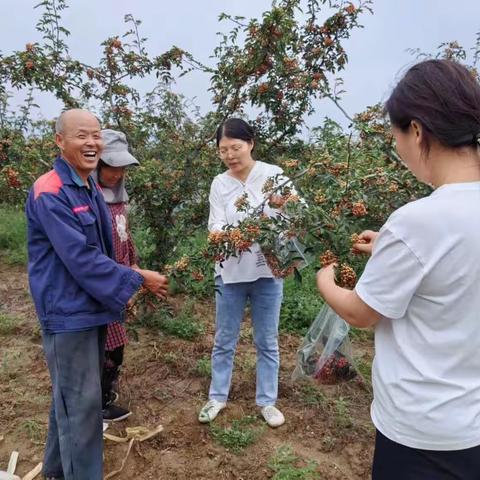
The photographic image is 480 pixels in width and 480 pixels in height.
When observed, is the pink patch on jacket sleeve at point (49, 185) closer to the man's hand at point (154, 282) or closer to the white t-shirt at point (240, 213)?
the man's hand at point (154, 282)

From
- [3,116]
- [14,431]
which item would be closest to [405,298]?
[14,431]

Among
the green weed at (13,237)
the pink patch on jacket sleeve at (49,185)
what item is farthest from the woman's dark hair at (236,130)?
the green weed at (13,237)

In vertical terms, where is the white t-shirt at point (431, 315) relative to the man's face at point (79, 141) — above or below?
below

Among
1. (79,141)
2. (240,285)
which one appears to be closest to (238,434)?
(240,285)

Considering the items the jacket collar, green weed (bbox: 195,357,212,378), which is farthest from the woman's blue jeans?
the jacket collar

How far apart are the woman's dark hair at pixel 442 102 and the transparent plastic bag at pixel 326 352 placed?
1961mm

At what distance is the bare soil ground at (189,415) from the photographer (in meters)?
2.53

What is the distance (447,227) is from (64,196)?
1.35 metres

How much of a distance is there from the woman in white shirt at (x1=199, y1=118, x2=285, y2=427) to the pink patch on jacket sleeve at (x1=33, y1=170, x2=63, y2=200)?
82cm

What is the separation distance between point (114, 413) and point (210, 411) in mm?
541

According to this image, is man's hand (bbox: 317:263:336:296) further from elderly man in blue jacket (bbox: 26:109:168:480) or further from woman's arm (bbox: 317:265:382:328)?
elderly man in blue jacket (bbox: 26:109:168:480)

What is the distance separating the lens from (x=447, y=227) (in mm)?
1044

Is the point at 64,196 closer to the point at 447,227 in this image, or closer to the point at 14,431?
the point at 447,227

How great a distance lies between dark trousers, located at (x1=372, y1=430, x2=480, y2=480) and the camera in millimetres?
1163
